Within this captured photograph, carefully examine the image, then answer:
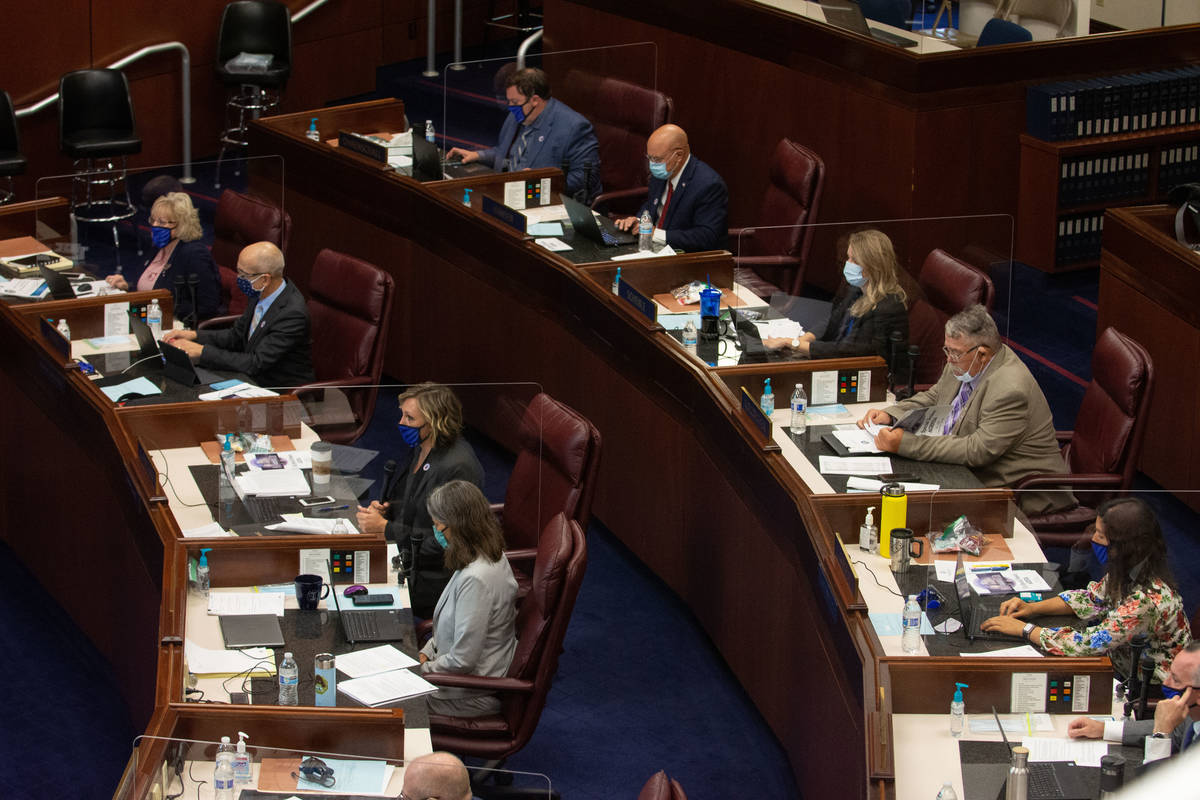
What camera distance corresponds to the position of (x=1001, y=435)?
471cm

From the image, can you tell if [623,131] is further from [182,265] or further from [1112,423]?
[1112,423]

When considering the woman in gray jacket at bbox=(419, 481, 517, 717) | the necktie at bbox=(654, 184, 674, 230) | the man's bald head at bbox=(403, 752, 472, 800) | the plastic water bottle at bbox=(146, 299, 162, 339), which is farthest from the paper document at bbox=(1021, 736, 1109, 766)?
the plastic water bottle at bbox=(146, 299, 162, 339)

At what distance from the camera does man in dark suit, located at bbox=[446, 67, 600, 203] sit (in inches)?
291

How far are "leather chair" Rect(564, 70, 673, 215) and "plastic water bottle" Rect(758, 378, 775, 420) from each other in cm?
259

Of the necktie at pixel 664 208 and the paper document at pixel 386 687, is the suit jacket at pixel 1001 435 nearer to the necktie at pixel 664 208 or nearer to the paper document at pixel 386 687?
the paper document at pixel 386 687

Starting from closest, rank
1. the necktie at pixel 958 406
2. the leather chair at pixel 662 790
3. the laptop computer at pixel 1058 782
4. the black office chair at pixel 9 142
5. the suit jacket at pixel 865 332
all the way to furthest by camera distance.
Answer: the leather chair at pixel 662 790
the laptop computer at pixel 1058 782
the necktie at pixel 958 406
the suit jacket at pixel 865 332
the black office chair at pixel 9 142

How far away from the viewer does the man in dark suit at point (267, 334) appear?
5938 mm

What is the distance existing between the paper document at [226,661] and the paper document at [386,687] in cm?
22

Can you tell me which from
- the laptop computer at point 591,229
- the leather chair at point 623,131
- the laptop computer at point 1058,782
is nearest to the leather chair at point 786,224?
the laptop computer at point 591,229

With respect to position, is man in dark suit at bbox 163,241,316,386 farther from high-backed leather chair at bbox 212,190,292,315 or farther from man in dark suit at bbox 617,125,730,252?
man in dark suit at bbox 617,125,730,252

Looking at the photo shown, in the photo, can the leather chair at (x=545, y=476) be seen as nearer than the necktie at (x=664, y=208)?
Yes

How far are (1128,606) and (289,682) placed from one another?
2016 mm

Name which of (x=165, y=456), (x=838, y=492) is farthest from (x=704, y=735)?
(x=165, y=456)

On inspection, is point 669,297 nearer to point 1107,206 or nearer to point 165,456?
point 165,456
